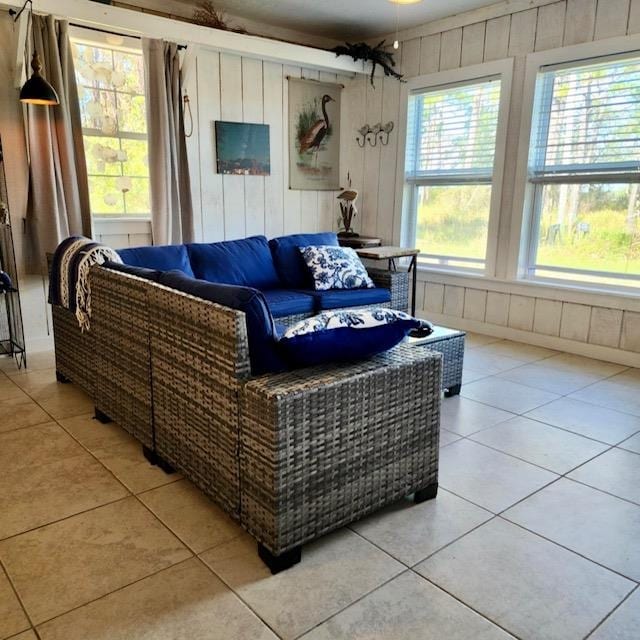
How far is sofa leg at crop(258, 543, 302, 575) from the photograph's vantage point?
1.67 metres

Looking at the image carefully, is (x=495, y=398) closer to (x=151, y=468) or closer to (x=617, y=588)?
(x=617, y=588)

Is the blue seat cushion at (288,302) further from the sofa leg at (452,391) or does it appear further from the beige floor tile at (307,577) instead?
the beige floor tile at (307,577)

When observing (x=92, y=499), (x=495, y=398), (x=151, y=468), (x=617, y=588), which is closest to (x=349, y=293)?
(x=495, y=398)

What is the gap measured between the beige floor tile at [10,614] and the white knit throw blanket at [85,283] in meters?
1.39

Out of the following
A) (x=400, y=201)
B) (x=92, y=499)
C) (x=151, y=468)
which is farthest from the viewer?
(x=400, y=201)

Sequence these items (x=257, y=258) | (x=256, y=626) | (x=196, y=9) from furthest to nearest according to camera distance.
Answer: (x=196, y=9)
(x=257, y=258)
(x=256, y=626)

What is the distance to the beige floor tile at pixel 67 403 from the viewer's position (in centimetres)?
288

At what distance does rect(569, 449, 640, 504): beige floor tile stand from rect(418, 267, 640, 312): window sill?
1.67 meters

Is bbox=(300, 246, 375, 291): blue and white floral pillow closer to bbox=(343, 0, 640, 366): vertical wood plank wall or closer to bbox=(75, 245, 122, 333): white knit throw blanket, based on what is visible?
bbox=(343, 0, 640, 366): vertical wood plank wall

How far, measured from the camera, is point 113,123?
4109mm

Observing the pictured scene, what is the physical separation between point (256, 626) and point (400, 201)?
4321 mm

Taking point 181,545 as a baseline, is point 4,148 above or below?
above

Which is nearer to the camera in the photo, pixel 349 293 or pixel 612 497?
pixel 612 497

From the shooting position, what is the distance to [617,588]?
1.62m
